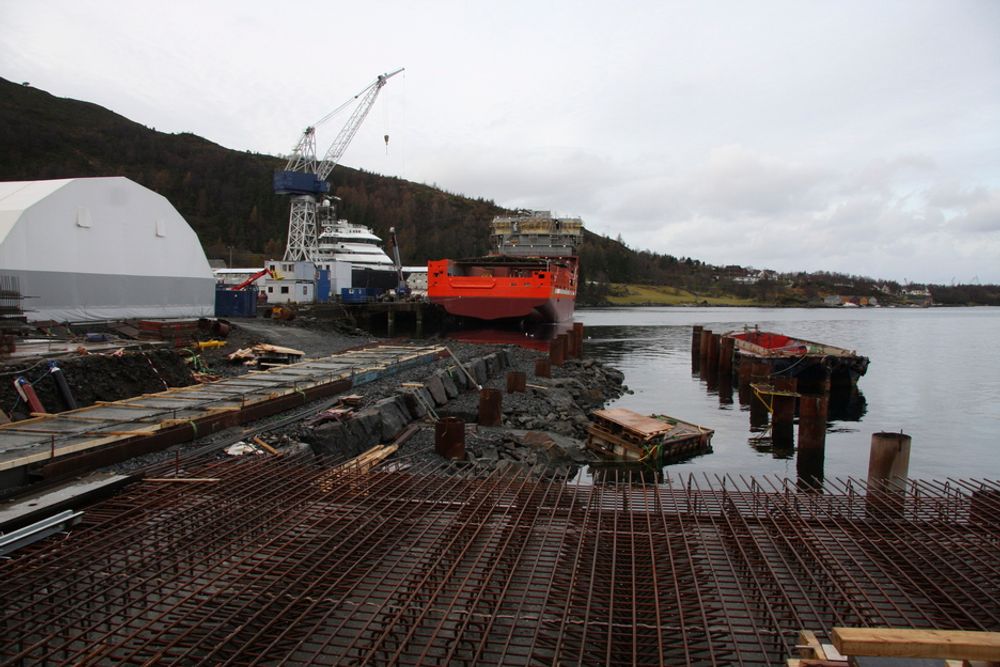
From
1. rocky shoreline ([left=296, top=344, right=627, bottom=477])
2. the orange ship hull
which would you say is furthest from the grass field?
rocky shoreline ([left=296, top=344, right=627, bottom=477])

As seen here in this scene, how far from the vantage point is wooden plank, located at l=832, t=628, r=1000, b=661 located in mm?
2497

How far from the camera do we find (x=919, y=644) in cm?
255

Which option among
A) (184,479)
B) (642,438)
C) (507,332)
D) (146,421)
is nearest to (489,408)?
(642,438)

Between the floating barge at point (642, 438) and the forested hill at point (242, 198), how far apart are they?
90.5 meters

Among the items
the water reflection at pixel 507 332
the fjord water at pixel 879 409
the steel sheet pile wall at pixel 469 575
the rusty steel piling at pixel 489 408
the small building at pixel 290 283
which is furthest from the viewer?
the small building at pixel 290 283

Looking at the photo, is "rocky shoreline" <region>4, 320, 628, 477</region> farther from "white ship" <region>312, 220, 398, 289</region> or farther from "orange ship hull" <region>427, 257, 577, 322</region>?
"white ship" <region>312, 220, 398, 289</region>

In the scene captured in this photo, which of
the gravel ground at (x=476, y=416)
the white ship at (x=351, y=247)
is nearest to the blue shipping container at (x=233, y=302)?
the gravel ground at (x=476, y=416)

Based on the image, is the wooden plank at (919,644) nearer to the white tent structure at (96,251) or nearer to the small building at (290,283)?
the white tent structure at (96,251)

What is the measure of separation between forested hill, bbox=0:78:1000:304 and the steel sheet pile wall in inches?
3764

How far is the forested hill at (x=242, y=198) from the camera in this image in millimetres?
102688

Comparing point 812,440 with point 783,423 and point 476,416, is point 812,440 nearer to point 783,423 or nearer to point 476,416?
point 783,423

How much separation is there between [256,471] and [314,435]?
165cm

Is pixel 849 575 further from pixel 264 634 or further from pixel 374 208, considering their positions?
pixel 374 208

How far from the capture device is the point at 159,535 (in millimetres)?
5113
